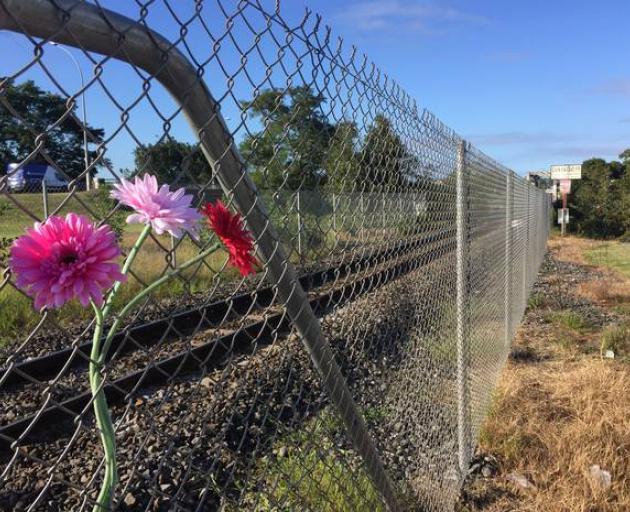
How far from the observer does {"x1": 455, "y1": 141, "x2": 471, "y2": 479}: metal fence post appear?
3779mm

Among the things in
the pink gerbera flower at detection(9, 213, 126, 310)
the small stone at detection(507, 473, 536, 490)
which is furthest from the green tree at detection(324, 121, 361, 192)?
the small stone at detection(507, 473, 536, 490)

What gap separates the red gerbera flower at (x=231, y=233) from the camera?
4.23ft

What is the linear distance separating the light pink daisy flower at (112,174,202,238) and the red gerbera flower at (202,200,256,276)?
21cm

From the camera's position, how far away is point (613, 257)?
20828 millimetres

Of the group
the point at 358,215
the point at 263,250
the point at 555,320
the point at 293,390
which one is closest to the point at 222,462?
the point at 293,390

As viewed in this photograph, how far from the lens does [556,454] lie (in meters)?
4.05

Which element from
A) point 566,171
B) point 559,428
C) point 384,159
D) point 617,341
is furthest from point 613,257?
point 384,159

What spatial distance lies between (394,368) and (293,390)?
1685 mm

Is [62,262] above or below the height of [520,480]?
above

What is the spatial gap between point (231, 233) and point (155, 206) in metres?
0.29

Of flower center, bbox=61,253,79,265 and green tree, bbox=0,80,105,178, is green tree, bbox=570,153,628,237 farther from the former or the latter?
flower center, bbox=61,253,79,265

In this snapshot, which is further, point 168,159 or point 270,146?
point 270,146

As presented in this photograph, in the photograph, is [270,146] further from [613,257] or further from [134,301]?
[613,257]

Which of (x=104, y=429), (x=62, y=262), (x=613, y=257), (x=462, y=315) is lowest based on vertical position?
(x=613, y=257)
